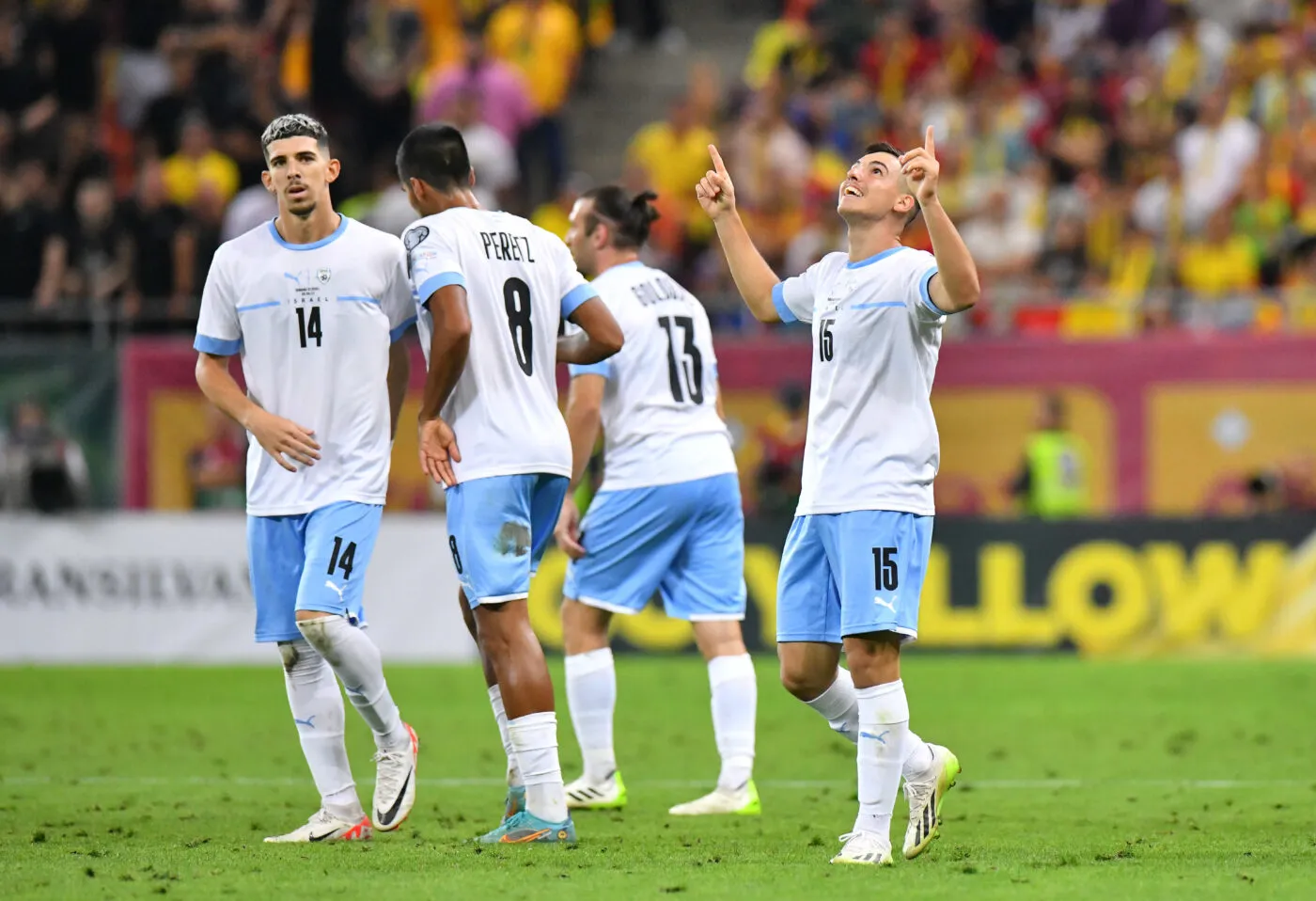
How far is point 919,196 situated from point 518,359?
1797mm

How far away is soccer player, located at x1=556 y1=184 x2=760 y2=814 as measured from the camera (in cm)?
918

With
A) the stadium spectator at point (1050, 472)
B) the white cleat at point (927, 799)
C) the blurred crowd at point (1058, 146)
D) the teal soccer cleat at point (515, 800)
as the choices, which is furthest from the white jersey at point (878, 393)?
the blurred crowd at point (1058, 146)

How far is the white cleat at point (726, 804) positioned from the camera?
347 inches

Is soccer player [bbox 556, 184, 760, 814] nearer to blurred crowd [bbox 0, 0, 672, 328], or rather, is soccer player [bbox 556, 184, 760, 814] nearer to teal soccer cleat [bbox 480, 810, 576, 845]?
teal soccer cleat [bbox 480, 810, 576, 845]

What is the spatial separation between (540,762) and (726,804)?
1.68 meters

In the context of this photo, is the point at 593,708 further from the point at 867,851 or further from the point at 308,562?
the point at 867,851

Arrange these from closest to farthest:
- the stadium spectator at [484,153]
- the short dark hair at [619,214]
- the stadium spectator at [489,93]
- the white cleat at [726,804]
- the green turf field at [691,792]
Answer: the green turf field at [691,792]
the white cleat at [726,804]
the short dark hair at [619,214]
the stadium spectator at [484,153]
the stadium spectator at [489,93]

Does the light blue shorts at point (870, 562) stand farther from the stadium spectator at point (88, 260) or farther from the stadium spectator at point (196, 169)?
the stadium spectator at point (196, 169)

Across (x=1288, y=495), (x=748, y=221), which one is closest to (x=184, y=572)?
(x=748, y=221)

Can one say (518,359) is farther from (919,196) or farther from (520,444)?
(919,196)

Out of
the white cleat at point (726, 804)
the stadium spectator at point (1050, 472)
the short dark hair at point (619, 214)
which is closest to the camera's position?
the white cleat at point (726, 804)

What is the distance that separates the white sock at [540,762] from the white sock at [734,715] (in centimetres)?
163

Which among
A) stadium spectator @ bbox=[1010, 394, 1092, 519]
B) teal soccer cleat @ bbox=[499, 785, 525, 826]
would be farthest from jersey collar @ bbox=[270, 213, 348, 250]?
stadium spectator @ bbox=[1010, 394, 1092, 519]

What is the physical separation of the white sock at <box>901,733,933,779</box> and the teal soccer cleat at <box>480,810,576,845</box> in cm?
132
